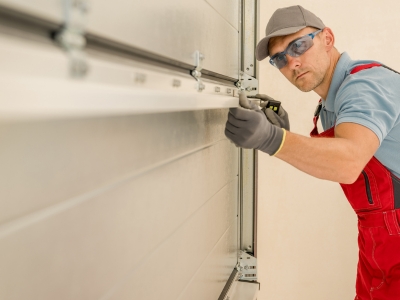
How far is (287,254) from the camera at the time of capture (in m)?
3.30

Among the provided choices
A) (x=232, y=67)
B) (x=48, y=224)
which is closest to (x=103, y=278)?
(x=48, y=224)

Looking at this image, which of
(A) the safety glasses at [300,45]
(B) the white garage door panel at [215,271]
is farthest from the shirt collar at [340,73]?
(B) the white garage door panel at [215,271]

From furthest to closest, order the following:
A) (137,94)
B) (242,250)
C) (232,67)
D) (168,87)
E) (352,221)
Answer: (352,221) < (242,250) < (232,67) < (168,87) < (137,94)

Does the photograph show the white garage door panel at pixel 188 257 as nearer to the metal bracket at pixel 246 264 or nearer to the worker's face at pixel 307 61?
the metal bracket at pixel 246 264

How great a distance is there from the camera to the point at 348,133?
1337mm

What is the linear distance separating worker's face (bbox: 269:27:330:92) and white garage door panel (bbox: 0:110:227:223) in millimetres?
893

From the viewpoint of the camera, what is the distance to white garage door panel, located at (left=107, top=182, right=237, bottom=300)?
1217 mm

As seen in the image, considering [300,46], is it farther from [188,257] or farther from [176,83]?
[188,257]

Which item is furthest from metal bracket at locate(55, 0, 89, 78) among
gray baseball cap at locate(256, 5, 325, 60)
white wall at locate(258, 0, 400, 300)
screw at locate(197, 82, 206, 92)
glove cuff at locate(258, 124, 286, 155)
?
white wall at locate(258, 0, 400, 300)

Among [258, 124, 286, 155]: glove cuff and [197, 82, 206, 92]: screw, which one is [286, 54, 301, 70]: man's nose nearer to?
[258, 124, 286, 155]: glove cuff

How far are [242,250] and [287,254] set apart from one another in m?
0.73

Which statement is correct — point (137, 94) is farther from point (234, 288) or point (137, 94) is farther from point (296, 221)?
point (296, 221)

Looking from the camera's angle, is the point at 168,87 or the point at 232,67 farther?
the point at 232,67

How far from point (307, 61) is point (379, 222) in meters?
0.94
